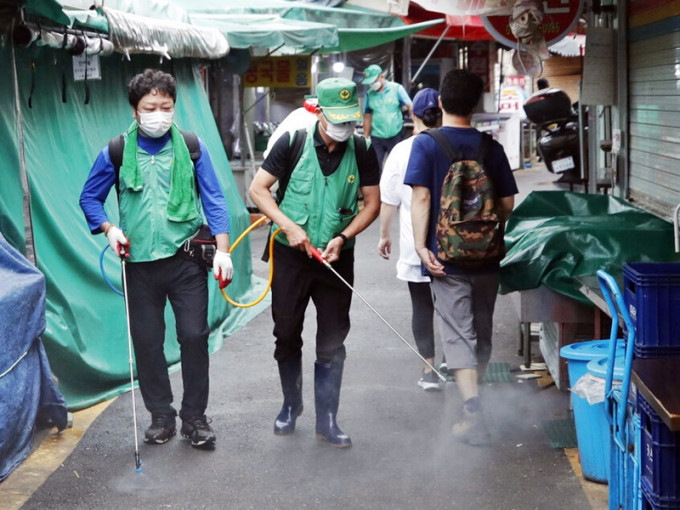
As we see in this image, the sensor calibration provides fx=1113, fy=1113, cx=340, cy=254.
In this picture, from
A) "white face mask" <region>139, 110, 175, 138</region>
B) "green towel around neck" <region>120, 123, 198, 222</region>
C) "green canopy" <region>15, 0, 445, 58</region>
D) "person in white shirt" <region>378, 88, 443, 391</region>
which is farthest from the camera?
"green canopy" <region>15, 0, 445, 58</region>

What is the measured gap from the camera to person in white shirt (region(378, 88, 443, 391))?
764 cm

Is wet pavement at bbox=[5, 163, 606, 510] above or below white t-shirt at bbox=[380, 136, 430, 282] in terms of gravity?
below

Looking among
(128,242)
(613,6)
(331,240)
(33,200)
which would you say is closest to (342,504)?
(331,240)

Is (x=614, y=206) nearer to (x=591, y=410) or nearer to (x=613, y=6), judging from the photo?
(x=613, y=6)

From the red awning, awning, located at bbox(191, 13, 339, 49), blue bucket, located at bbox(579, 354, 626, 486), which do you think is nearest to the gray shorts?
blue bucket, located at bbox(579, 354, 626, 486)

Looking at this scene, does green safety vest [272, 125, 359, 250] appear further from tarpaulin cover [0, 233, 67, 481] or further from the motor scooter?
the motor scooter

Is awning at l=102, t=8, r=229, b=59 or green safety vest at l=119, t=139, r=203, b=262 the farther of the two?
awning at l=102, t=8, r=229, b=59

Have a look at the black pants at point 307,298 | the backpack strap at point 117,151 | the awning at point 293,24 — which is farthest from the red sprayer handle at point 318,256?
the awning at point 293,24

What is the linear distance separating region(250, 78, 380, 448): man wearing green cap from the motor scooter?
650 centimetres

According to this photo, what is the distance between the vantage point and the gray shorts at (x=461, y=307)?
21.3ft

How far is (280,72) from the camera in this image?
16328 mm

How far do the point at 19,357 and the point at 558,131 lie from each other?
8.16m

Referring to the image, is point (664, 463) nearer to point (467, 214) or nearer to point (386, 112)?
point (467, 214)

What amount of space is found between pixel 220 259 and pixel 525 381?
2.73m
